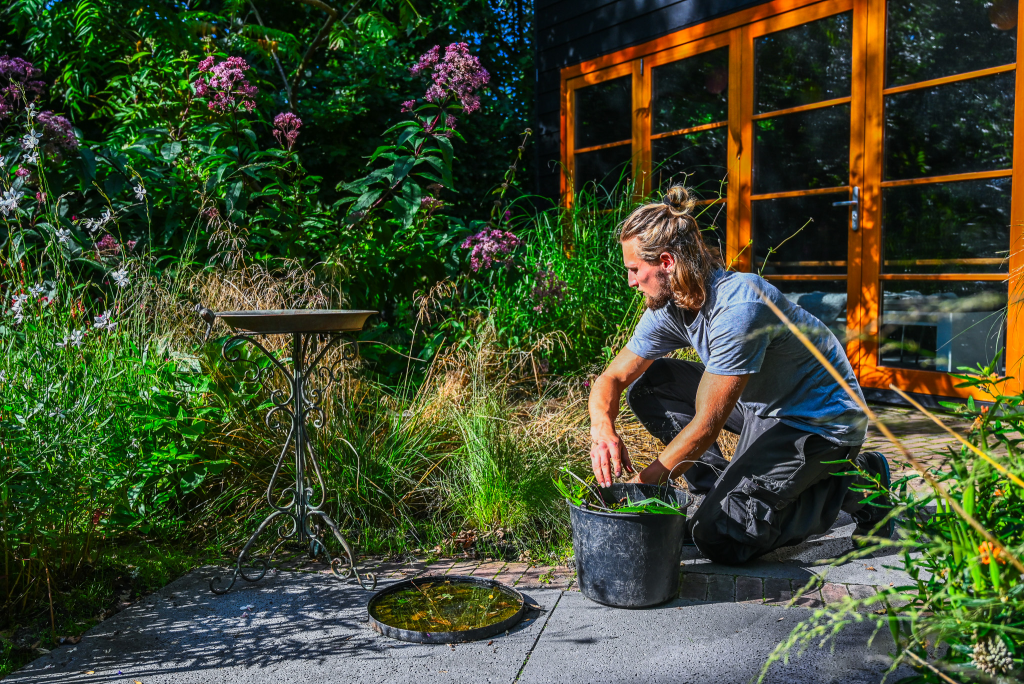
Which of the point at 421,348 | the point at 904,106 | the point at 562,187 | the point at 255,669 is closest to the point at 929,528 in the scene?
the point at 255,669

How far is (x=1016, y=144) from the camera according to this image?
4.17 m

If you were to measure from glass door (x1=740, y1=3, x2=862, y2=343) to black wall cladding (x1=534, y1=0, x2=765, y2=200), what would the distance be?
520mm

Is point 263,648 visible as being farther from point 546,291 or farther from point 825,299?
point 825,299

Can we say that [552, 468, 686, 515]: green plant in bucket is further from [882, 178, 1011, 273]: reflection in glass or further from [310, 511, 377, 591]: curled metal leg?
[882, 178, 1011, 273]: reflection in glass

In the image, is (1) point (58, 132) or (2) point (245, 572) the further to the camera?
(1) point (58, 132)

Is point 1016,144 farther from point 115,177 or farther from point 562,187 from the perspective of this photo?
point 115,177

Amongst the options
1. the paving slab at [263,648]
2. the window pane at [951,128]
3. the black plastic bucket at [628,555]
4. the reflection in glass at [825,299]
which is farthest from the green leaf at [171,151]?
the window pane at [951,128]

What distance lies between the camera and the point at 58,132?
3.79 metres

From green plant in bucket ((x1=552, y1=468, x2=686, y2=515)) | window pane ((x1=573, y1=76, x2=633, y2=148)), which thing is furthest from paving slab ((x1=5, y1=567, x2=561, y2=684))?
window pane ((x1=573, y1=76, x2=633, y2=148))

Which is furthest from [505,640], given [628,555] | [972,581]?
[972,581]

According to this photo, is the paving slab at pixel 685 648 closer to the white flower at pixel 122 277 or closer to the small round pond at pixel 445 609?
the small round pond at pixel 445 609

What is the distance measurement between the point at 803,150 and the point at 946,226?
1.08 m

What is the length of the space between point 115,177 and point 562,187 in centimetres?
391

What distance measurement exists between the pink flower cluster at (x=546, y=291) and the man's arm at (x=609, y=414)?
1528 mm
